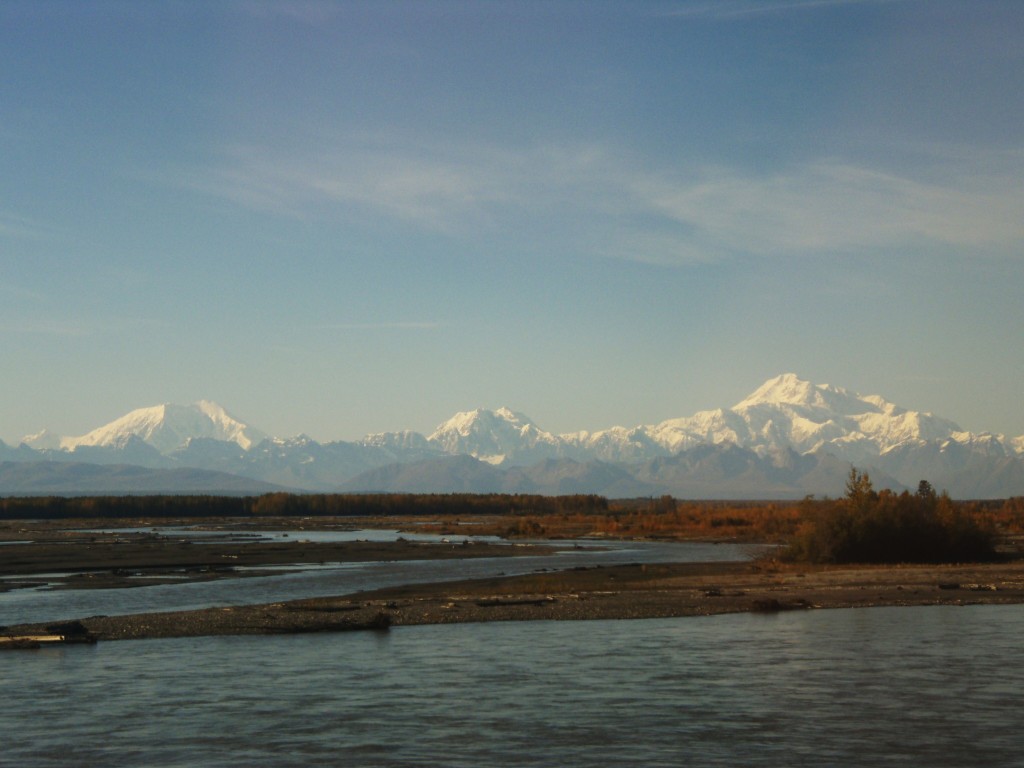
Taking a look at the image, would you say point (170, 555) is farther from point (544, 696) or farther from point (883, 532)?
point (544, 696)

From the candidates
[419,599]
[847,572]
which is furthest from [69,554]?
[847,572]

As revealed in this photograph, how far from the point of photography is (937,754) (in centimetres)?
2444

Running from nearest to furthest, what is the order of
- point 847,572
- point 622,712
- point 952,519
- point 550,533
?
point 622,712
point 847,572
point 952,519
point 550,533

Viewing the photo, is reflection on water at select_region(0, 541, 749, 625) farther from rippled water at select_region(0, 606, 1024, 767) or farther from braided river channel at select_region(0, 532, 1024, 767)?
rippled water at select_region(0, 606, 1024, 767)

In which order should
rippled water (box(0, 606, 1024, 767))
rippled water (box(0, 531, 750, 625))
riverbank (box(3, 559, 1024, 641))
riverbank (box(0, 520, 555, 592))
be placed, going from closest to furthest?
rippled water (box(0, 606, 1024, 767)) < riverbank (box(3, 559, 1024, 641)) < rippled water (box(0, 531, 750, 625)) < riverbank (box(0, 520, 555, 592))

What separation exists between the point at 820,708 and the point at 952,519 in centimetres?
5160

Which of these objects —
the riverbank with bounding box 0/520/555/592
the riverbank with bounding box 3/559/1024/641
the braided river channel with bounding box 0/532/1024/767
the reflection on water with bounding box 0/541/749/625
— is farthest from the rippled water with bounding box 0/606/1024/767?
the riverbank with bounding box 0/520/555/592

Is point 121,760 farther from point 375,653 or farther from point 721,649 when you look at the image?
point 721,649

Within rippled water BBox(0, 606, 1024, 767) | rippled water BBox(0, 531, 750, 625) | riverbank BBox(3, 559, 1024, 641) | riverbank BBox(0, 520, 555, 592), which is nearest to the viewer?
rippled water BBox(0, 606, 1024, 767)

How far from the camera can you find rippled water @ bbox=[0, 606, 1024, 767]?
24.8 meters

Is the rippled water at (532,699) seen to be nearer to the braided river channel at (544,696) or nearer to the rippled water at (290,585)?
the braided river channel at (544,696)

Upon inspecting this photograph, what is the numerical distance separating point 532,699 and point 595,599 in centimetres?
2119

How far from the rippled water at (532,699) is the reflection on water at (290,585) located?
1235cm

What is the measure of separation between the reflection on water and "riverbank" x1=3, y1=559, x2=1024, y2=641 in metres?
3.57
